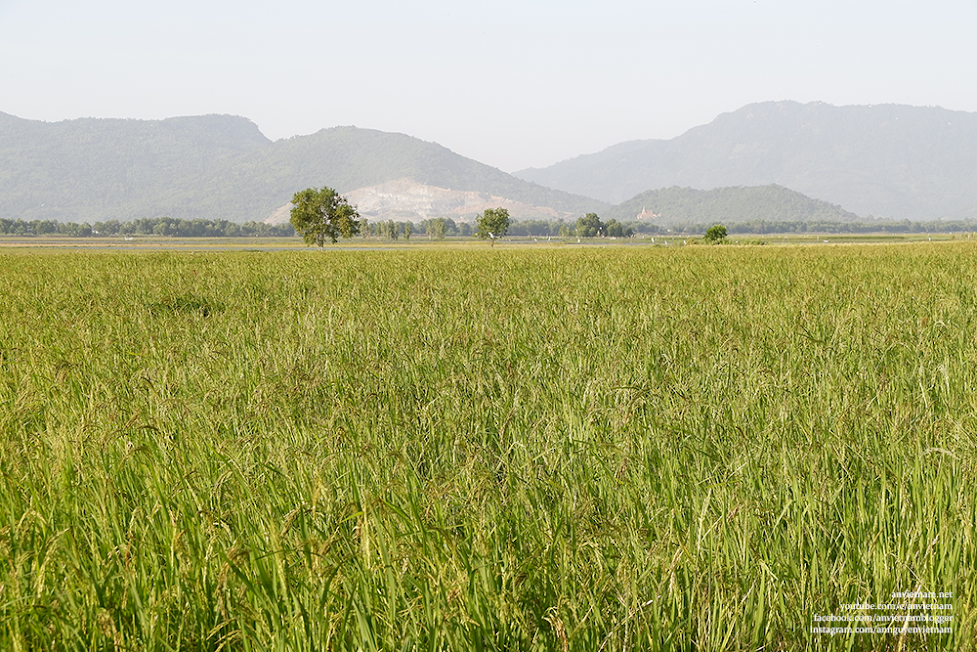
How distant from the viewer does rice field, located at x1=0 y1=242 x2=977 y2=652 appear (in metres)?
1.94

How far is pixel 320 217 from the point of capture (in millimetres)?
83688

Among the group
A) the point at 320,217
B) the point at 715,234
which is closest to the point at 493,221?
the point at 320,217

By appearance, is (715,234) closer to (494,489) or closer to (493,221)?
(494,489)

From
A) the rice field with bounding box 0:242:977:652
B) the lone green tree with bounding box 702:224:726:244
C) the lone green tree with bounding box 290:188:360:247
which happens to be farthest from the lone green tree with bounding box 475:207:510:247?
the rice field with bounding box 0:242:977:652

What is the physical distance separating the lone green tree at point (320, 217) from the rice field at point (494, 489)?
77.7 metres

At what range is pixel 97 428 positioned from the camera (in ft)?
12.3

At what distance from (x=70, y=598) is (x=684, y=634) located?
72.2 inches

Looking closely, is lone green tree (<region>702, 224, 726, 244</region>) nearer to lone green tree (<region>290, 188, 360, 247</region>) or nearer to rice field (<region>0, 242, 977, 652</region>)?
lone green tree (<region>290, 188, 360, 247</region>)

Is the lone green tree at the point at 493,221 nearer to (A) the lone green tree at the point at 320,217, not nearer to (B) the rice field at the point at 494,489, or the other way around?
(A) the lone green tree at the point at 320,217

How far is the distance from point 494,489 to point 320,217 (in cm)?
8510

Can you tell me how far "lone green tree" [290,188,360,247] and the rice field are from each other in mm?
77702

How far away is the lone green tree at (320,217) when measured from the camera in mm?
82438

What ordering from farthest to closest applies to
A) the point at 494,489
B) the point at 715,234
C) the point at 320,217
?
the point at 320,217 < the point at 715,234 < the point at 494,489


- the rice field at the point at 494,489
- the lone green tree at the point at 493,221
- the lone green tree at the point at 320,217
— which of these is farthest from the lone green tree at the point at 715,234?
the lone green tree at the point at 493,221
